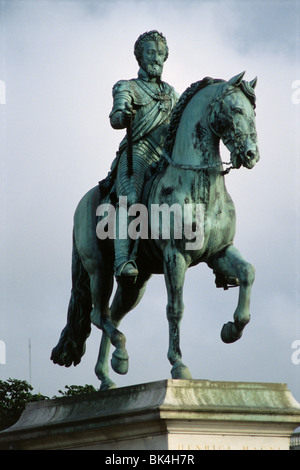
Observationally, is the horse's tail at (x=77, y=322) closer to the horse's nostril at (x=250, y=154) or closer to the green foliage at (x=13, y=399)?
the horse's nostril at (x=250, y=154)

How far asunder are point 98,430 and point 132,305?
2653 mm

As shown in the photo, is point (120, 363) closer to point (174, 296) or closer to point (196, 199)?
point (174, 296)

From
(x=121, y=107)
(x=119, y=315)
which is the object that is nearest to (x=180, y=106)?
(x=121, y=107)

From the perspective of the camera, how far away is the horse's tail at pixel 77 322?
17.1 m

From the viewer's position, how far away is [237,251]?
15367 mm

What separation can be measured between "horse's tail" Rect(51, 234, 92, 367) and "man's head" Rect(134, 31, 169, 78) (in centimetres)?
260

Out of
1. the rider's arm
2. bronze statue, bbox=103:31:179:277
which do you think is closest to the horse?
bronze statue, bbox=103:31:179:277

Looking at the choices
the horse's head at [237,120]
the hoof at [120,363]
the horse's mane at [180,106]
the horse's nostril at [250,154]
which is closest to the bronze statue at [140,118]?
the horse's mane at [180,106]

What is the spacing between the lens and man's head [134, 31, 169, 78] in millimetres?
16500

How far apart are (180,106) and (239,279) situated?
2219 mm

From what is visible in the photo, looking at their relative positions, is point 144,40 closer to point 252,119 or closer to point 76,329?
point 252,119

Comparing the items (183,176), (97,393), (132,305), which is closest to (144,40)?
(183,176)

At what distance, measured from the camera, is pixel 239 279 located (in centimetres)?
1508

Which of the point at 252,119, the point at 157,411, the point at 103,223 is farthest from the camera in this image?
the point at 103,223
